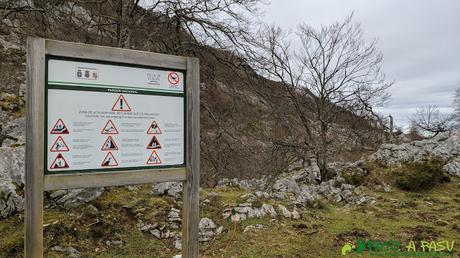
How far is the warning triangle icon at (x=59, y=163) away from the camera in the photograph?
2005 millimetres

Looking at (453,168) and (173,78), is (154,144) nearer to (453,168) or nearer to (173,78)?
(173,78)

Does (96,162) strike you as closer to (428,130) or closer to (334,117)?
(334,117)

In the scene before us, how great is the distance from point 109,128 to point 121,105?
178 mm

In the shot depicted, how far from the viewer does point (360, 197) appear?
23.5 ft

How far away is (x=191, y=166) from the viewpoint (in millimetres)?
2559

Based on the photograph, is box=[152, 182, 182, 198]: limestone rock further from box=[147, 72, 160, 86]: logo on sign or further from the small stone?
box=[147, 72, 160, 86]: logo on sign

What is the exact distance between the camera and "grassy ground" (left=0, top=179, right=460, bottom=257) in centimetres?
361

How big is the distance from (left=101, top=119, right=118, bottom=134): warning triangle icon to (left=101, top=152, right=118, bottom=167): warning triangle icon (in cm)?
15

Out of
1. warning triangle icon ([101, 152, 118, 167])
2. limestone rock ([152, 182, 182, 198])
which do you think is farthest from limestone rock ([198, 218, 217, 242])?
warning triangle icon ([101, 152, 118, 167])

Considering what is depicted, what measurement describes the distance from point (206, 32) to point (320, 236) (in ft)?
14.2

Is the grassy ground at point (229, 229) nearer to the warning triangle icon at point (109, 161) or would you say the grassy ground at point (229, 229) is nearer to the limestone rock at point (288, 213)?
the limestone rock at point (288, 213)

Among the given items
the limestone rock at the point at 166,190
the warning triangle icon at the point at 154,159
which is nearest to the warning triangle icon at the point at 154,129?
the warning triangle icon at the point at 154,159

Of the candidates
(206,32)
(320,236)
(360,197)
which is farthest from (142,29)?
(360,197)

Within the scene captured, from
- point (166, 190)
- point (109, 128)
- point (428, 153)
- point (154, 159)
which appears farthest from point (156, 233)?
point (428, 153)
